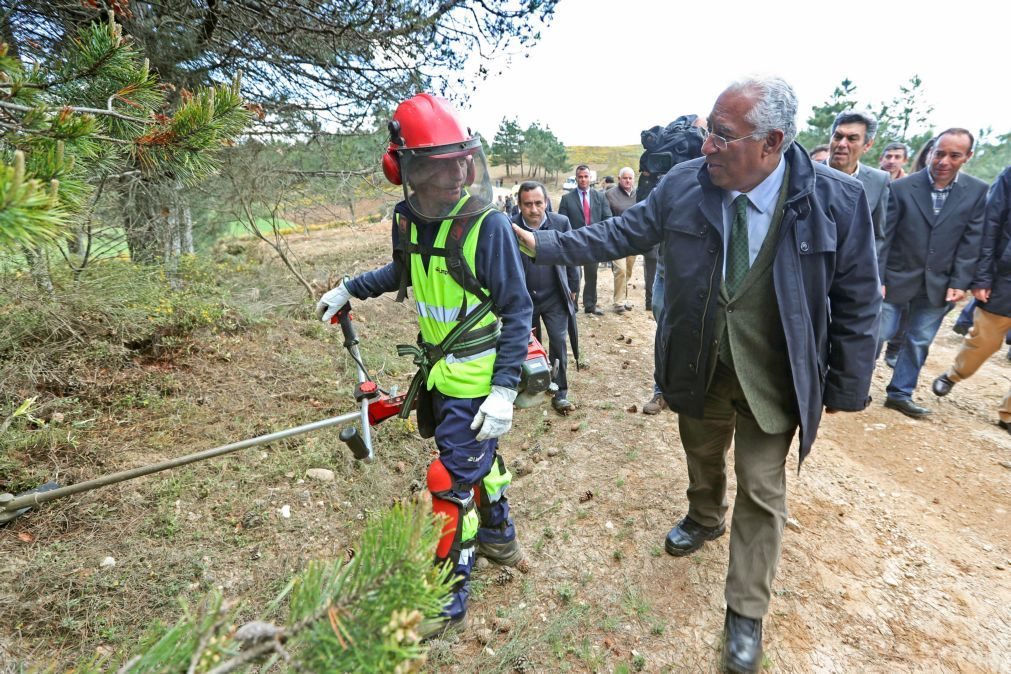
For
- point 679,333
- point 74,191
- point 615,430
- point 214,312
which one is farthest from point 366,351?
point 74,191

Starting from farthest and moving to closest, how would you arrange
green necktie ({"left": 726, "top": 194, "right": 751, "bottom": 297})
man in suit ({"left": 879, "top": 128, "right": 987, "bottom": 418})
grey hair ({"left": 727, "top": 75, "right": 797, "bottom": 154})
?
1. man in suit ({"left": 879, "top": 128, "right": 987, "bottom": 418})
2. green necktie ({"left": 726, "top": 194, "right": 751, "bottom": 297})
3. grey hair ({"left": 727, "top": 75, "right": 797, "bottom": 154})

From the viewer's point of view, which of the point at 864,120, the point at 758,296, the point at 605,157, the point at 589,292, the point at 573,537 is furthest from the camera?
the point at 605,157

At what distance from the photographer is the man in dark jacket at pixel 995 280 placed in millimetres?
4246

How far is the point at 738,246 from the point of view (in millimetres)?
2191

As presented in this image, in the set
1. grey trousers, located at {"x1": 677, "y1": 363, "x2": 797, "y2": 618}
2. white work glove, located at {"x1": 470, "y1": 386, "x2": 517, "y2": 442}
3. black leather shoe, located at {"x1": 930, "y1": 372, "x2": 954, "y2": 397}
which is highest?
white work glove, located at {"x1": 470, "y1": 386, "x2": 517, "y2": 442}

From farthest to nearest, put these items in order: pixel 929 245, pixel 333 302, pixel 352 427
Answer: pixel 929 245 → pixel 333 302 → pixel 352 427

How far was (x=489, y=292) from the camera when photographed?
2.31m

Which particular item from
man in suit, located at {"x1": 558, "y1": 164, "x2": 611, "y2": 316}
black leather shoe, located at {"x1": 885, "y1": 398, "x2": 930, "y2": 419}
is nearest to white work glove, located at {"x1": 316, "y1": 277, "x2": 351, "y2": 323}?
black leather shoe, located at {"x1": 885, "y1": 398, "x2": 930, "y2": 419}

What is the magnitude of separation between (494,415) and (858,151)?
3.90m

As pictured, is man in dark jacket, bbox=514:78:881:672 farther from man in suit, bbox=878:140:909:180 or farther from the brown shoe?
man in suit, bbox=878:140:909:180

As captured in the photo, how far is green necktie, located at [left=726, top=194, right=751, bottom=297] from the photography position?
218cm

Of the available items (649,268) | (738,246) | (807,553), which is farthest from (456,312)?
(649,268)

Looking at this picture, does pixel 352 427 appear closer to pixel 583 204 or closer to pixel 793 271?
pixel 793 271

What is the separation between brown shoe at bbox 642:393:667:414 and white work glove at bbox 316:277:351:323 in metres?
2.97
